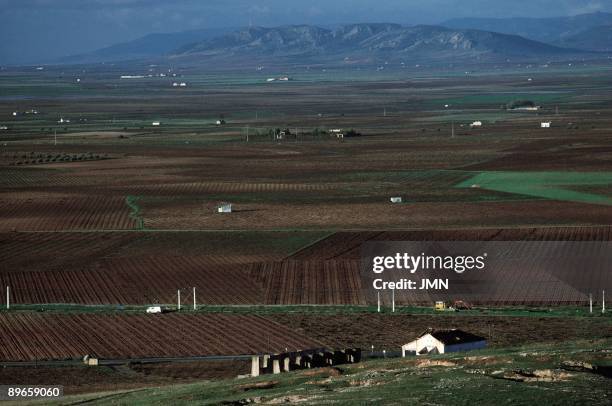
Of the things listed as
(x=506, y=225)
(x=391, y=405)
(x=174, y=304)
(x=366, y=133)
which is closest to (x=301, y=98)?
(x=366, y=133)

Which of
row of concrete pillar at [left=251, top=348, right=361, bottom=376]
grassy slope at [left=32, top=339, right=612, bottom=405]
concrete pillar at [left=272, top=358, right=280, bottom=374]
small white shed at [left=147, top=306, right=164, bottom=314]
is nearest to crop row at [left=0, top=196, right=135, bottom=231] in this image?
small white shed at [left=147, top=306, right=164, bottom=314]

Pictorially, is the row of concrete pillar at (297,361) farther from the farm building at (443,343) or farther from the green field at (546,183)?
the green field at (546,183)

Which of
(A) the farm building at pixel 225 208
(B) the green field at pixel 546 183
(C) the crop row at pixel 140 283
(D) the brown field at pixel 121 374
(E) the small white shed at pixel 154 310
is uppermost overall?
(B) the green field at pixel 546 183

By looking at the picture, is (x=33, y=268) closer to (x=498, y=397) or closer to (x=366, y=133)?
(x=498, y=397)

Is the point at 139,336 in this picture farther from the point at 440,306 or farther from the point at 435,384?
the point at 435,384

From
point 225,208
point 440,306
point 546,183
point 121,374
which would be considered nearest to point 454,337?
point 440,306

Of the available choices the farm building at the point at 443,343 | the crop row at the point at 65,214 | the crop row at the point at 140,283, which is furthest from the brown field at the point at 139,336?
the crop row at the point at 65,214
